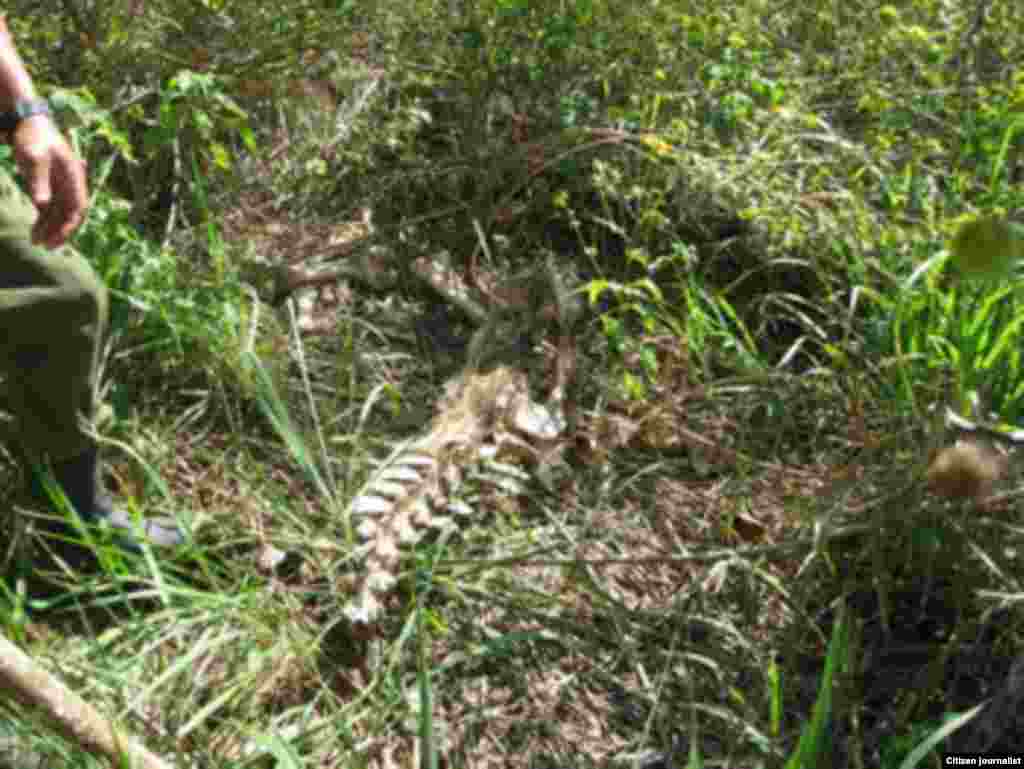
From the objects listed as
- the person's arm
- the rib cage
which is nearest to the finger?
the person's arm

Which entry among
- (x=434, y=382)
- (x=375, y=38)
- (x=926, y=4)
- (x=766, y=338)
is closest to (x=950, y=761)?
(x=766, y=338)

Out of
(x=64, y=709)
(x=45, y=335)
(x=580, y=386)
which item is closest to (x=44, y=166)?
(x=45, y=335)

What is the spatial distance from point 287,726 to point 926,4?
2485 millimetres

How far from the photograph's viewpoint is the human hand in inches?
69.1

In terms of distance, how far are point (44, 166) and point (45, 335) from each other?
379mm

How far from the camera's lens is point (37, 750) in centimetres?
176

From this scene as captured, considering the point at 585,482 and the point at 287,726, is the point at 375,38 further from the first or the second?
the point at 287,726

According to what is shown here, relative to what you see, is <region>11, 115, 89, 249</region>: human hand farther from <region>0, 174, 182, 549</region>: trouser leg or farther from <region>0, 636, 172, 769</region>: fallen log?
<region>0, 636, 172, 769</region>: fallen log

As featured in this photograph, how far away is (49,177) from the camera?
69.6 inches

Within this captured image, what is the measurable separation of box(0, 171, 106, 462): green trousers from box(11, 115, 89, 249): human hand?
17cm

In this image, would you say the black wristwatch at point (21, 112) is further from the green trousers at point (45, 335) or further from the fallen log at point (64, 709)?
the fallen log at point (64, 709)

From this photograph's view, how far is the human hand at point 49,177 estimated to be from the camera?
1755 mm

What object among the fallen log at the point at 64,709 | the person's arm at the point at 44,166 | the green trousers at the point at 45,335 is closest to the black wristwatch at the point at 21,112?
the person's arm at the point at 44,166

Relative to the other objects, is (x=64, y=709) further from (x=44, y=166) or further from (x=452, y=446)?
(x=452, y=446)
